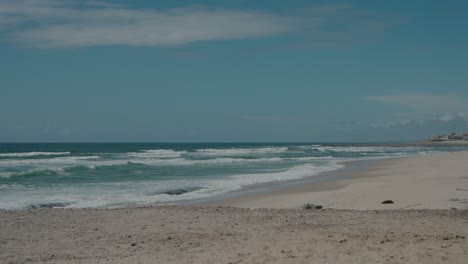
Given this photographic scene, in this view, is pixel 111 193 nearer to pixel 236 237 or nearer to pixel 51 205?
pixel 51 205

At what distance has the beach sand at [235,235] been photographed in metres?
7.20

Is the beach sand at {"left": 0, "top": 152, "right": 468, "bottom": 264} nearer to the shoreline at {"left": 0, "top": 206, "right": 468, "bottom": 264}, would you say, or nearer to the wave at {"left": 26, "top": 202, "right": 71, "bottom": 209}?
the shoreline at {"left": 0, "top": 206, "right": 468, "bottom": 264}

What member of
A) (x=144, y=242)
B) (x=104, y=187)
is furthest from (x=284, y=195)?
(x=144, y=242)

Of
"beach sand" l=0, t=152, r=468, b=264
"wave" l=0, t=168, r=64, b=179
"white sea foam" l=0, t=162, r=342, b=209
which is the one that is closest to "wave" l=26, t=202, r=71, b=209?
"white sea foam" l=0, t=162, r=342, b=209

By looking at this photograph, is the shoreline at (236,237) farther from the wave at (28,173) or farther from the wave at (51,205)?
the wave at (28,173)

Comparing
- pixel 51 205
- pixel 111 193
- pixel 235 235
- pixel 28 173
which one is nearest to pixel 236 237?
pixel 235 235

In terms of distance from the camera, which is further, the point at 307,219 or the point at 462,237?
the point at 307,219

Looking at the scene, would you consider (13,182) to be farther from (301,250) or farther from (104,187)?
(301,250)

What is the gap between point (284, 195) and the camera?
60.0ft

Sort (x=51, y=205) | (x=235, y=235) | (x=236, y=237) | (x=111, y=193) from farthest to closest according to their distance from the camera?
(x=111, y=193) → (x=51, y=205) → (x=235, y=235) → (x=236, y=237)

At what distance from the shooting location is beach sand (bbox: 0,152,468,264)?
7.20 meters

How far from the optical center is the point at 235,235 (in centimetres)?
871

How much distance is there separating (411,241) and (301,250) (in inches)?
64.2

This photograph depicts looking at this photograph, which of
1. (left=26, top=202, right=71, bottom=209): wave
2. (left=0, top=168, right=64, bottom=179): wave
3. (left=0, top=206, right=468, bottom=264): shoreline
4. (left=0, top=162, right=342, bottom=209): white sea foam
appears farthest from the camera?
(left=0, top=168, right=64, bottom=179): wave
